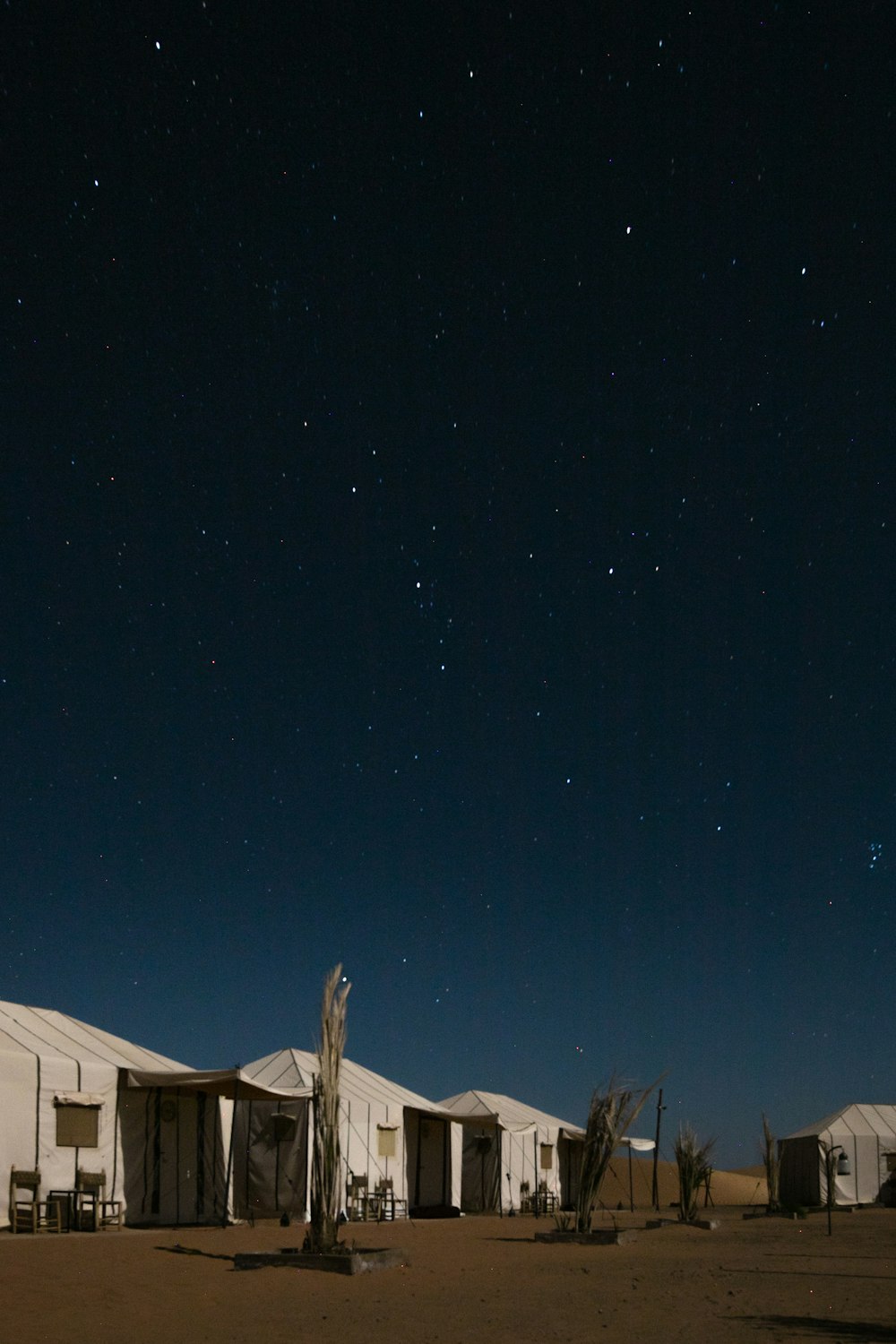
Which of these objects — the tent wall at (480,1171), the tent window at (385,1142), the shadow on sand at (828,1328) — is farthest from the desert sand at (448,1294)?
the tent wall at (480,1171)

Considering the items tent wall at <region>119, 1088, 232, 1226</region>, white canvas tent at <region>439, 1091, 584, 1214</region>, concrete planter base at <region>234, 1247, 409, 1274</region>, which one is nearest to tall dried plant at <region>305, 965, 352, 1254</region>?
concrete planter base at <region>234, 1247, 409, 1274</region>

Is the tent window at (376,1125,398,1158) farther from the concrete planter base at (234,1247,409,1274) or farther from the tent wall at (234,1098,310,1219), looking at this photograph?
the concrete planter base at (234,1247,409,1274)

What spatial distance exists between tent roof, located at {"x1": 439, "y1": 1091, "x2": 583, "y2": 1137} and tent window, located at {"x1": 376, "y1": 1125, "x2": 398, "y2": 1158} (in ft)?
18.3

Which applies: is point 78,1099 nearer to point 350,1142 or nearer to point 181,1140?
point 181,1140

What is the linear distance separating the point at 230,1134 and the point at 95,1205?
517 cm

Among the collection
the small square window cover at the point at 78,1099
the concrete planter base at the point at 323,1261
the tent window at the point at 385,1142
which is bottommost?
the tent window at the point at 385,1142

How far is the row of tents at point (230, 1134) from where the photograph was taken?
16547 mm

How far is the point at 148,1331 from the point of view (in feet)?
24.1

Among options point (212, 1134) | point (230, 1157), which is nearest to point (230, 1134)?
point (212, 1134)

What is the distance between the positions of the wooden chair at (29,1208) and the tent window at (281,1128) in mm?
6949

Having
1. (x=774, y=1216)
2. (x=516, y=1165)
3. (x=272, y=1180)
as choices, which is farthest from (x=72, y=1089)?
(x=774, y=1216)

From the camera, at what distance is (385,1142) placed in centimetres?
2416

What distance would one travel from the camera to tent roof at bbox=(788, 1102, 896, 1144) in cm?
3809

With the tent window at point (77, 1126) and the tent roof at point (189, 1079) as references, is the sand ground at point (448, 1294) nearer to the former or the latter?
the tent window at point (77, 1126)
